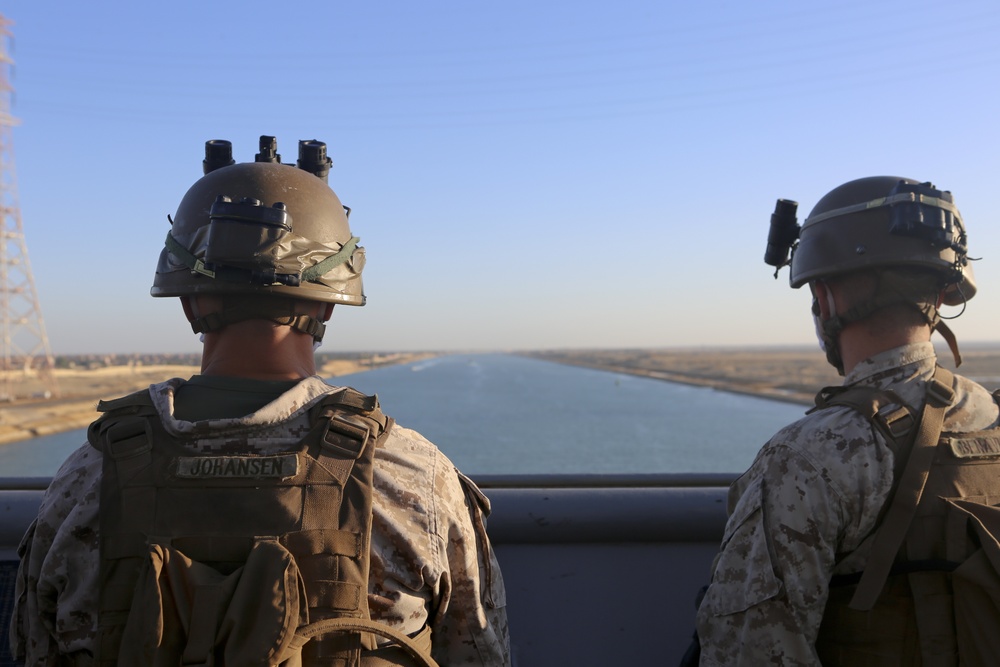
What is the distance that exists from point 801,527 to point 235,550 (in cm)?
139

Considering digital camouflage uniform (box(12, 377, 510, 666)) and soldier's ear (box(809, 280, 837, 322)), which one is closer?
digital camouflage uniform (box(12, 377, 510, 666))

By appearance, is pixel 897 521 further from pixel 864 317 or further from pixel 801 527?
pixel 864 317

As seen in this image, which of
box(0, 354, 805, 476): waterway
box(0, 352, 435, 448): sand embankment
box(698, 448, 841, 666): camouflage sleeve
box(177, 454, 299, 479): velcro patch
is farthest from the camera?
box(0, 352, 435, 448): sand embankment

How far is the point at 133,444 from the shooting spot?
1.71m

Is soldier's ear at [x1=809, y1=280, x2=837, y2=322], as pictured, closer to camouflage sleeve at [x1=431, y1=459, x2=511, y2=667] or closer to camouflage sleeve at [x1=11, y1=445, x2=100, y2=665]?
camouflage sleeve at [x1=431, y1=459, x2=511, y2=667]

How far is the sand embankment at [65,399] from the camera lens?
34.1 meters

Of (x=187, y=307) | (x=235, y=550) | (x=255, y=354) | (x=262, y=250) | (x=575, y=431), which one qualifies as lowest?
(x=575, y=431)

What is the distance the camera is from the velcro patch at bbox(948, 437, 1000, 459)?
201 centimetres

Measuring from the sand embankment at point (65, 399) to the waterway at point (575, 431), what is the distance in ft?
3.71

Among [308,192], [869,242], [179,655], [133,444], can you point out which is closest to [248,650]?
[179,655]

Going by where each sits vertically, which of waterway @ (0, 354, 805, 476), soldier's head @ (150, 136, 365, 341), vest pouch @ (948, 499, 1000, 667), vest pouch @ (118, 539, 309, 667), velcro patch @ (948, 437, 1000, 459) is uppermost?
soldier's head @ (150, 136, 365, 341)

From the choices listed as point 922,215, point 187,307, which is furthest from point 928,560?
point 187,307

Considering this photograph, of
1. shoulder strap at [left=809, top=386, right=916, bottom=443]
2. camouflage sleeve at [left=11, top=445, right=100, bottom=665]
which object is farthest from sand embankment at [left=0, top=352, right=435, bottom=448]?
shoulder strap at [left=809, top=386, right=916, bottom=443]

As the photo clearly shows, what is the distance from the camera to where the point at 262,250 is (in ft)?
6.12
